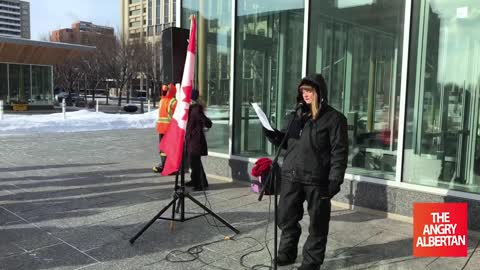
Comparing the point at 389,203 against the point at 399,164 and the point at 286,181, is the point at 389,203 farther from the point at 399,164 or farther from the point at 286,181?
the point at 286,181

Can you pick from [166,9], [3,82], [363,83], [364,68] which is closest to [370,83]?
[363,83]

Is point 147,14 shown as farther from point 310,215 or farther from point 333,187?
point 333,187

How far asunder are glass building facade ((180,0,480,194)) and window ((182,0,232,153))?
0.8 inches

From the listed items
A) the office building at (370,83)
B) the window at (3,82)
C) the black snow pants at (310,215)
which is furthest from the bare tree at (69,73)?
the black snow pants at (310,215)

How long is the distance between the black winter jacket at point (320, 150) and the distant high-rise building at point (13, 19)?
83.2m

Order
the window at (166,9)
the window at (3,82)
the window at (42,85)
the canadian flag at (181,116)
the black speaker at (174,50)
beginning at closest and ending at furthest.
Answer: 1. the canadian flag at (181,116)
2. the black speaker at (174,50)
3. the window at (3,82)
4. the window at (42,85)
5. the window at (166,9)

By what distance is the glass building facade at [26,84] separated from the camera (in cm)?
3047

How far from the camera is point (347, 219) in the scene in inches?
222

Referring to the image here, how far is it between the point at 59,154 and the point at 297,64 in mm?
7033

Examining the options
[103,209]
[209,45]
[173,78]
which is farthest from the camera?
[209,45]

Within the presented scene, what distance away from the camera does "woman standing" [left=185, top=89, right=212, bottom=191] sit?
702 cm

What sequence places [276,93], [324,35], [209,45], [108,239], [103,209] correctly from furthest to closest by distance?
[209,45]
[276,93]
[324,35]
[103,209]
[108,239]

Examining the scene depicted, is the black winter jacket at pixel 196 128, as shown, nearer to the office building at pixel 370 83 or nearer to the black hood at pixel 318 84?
the office building at pixel 370 83

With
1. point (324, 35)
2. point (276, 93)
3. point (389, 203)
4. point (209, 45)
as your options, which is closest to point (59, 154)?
point (209, 45)
